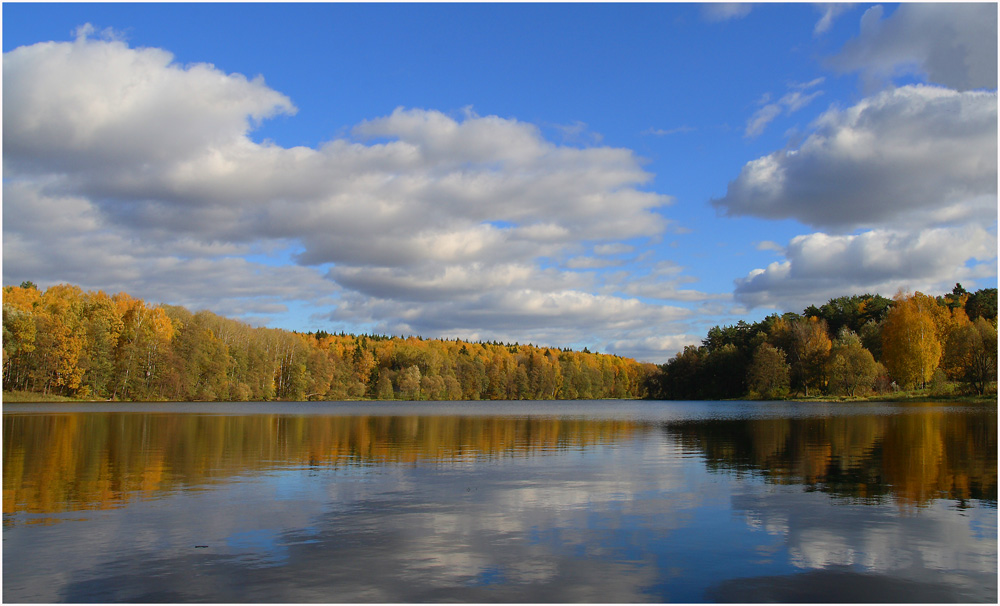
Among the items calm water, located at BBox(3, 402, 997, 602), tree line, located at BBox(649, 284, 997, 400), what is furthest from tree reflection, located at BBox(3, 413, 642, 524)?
tree line, located at BBox(649, 284, 997, 400)

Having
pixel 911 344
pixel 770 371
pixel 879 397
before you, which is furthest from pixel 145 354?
pixel 911 344

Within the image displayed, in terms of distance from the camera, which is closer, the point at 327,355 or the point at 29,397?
the point at 29,397

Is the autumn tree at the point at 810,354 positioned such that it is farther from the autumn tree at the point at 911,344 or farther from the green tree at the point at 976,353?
the green tree at the point at 976,353

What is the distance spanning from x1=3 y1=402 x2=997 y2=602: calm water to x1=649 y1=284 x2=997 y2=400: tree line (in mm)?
75612

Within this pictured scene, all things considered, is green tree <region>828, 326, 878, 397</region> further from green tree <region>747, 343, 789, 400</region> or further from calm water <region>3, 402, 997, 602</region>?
calm water <region>3, 402, 997, 602</region>

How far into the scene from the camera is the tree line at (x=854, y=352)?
9481 cm

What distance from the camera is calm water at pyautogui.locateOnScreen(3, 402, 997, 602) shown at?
11.0 metres

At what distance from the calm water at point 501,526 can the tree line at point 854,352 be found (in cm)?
7561

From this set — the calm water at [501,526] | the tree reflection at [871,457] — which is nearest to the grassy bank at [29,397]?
the calm water at [501,526]

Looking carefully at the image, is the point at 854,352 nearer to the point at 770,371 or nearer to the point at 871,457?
the point at 770,371

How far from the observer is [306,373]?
148125 mm

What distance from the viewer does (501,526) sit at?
1531 centimetres

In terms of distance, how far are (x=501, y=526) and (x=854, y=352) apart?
106235 millimetres

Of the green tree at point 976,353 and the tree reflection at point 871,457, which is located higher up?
the green tree at point 976,353
